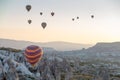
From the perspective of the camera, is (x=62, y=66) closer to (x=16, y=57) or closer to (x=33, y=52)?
(x=16, y=57)

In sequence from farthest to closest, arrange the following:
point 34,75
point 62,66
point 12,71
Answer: point 62,66, point 34,75, point 12,71

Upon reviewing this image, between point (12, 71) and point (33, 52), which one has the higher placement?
point (33, 52)

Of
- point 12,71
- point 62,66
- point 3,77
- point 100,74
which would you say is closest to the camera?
point 12,71

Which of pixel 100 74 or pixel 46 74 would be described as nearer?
pixel 46 74

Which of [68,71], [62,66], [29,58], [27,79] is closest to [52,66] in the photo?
[68,71]

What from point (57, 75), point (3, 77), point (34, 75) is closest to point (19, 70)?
point (34, 75)

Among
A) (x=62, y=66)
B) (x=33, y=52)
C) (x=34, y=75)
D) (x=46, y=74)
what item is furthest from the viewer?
(x=62, y=66)

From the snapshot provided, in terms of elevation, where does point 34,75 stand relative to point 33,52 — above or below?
below

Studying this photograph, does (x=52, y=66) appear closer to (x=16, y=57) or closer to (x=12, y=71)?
(x=16, y=57)

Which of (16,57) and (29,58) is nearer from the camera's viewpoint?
(29,58)
